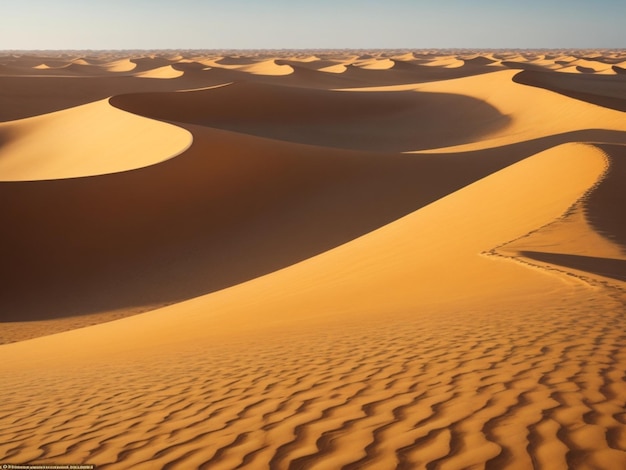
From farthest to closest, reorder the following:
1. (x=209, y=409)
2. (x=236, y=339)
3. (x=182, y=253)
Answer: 1. (x=182, y=253)
2. (x=236, y=339)
3. (x=209, y=409)

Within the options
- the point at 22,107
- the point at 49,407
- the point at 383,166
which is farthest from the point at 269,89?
the point at 49,407

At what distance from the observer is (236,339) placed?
6492mm

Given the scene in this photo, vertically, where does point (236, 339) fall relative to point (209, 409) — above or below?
below

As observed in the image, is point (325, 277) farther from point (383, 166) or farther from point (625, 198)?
point (383, 166)

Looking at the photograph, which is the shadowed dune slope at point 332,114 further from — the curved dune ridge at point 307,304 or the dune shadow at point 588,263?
the dune shadow at point 588,263

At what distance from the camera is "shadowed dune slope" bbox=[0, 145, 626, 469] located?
3.21 m

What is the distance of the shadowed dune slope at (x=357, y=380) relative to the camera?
10.5ft

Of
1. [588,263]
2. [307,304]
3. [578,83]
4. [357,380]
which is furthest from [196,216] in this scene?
[578,83]

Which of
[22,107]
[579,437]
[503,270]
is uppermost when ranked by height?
[579,437]

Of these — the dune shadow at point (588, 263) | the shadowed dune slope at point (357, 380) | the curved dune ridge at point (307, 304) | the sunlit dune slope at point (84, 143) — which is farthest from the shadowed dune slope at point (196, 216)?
the dune shadow at point (588, 263)

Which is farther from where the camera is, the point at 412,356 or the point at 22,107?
the point at 22,107

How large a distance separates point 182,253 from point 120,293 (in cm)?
205

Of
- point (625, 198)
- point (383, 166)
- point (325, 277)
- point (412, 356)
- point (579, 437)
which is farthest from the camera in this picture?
point (383, 166)

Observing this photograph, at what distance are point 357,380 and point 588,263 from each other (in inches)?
148
